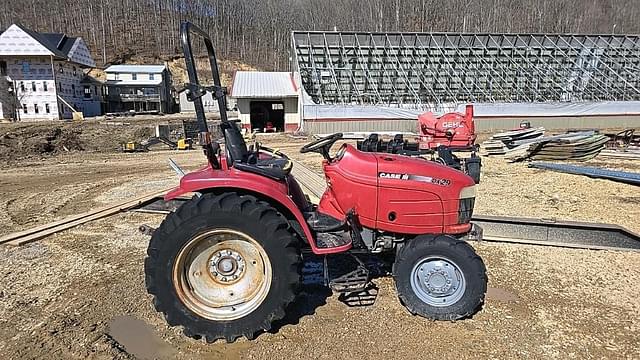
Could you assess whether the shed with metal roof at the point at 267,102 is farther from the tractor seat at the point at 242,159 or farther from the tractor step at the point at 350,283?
the tractor step at the point at 350,283

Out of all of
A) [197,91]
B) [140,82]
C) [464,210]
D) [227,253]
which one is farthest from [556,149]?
[140,82]

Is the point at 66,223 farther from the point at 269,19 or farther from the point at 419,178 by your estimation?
the point at 269,19

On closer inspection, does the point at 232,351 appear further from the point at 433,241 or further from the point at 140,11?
the point at 140,11

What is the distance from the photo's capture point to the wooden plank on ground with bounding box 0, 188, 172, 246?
5453 millimetres

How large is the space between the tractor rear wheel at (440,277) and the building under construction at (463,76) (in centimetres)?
1778

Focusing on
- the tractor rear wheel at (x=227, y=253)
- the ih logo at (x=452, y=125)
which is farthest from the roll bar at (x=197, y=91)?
the ih logo at (x=452, y=125)

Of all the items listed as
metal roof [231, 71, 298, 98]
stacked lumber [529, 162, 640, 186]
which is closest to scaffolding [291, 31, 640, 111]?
metal roof [231, 71, 298, 98]

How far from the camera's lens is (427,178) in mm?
3379

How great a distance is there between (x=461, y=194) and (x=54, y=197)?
771cm

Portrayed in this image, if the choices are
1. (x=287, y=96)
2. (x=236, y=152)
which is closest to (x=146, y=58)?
(x=287, y=96)

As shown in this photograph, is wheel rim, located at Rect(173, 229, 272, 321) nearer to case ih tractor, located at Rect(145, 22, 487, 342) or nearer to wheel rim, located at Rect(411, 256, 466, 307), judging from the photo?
case ih tractor, located at Rect(145, 22, 487, 342)

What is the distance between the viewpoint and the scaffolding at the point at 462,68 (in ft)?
76.7

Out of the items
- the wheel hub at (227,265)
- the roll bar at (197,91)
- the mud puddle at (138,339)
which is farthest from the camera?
the wheel hub at (227,265)

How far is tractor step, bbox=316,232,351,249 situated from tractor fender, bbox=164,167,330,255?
63 mm
